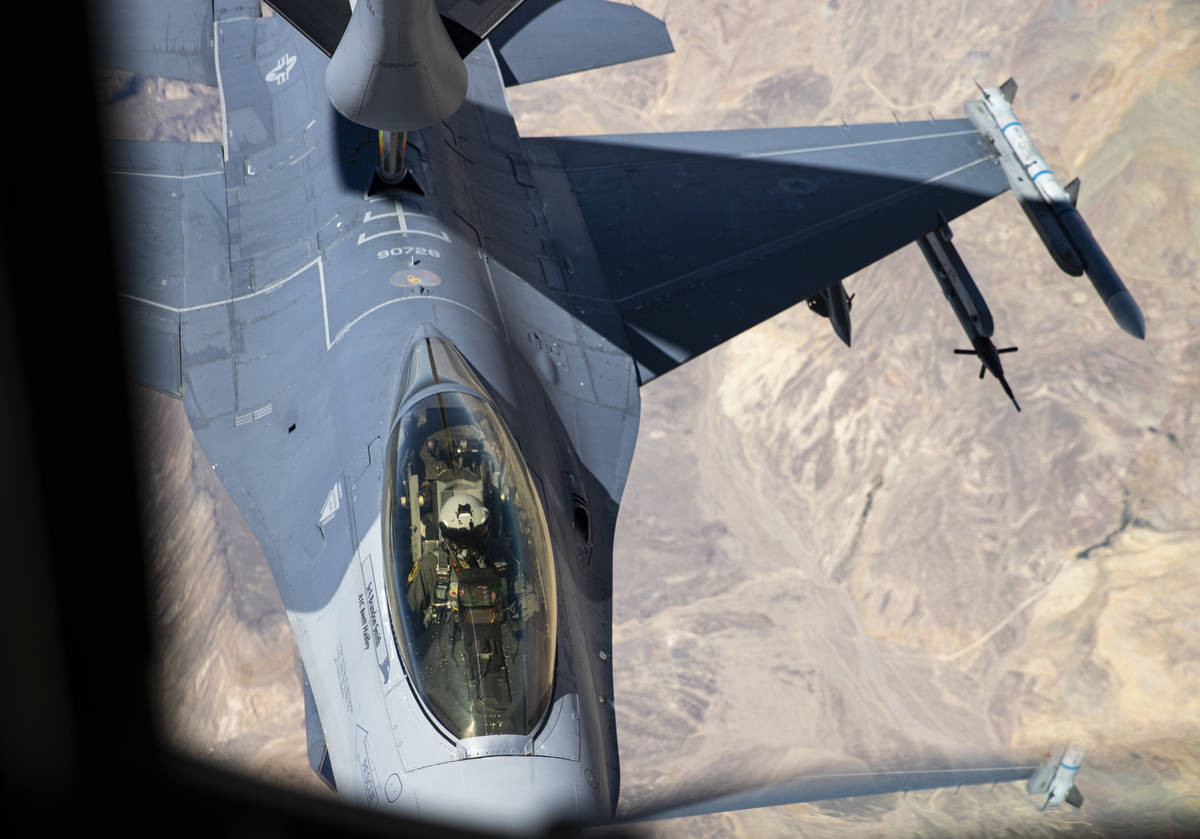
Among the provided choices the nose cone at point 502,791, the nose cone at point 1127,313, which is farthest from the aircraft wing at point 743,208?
the nose cone at point 502,791

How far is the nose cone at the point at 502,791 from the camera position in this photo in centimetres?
685

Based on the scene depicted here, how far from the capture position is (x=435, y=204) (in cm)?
1362

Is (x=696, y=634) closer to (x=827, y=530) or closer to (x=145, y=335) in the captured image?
(x=827, y=530)

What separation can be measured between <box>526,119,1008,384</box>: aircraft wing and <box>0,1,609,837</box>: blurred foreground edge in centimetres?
1188

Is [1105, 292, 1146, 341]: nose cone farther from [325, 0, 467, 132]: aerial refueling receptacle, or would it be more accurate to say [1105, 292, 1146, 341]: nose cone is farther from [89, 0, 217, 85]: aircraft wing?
[89, 0, 217, 85]: aircraft wing

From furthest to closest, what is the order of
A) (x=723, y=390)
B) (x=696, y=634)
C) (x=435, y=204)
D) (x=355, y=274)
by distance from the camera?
(x=723, y=390)
(x=696, y=634)
(x=435, y=204)
(x=355, y=274)

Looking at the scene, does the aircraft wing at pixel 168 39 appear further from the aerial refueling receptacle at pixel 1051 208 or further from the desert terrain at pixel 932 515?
the aerial refueling receptacle at pixel 1051 208

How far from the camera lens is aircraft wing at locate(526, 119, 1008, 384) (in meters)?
14.7

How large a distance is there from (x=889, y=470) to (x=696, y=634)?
33.5 feet

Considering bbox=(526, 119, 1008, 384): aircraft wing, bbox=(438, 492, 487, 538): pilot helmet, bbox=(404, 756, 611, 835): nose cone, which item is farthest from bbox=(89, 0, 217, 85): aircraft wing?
bbox=(404, 756, 611, 835): nose cone

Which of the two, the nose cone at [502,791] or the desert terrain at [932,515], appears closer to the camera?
the nose cone at [502,791]

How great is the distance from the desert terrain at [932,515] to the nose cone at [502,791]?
77.8 ft

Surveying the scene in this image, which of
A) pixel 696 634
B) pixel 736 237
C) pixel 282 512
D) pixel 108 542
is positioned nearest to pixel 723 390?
pixel 696 634

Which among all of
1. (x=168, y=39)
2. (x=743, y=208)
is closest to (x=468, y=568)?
(x=743, y=208)
